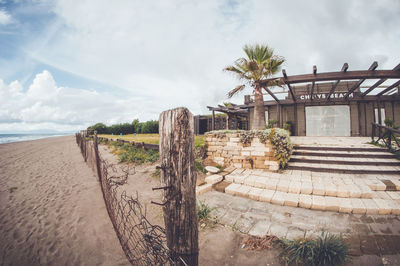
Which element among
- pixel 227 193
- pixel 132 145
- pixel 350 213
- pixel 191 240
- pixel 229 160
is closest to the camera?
pixel 191 240

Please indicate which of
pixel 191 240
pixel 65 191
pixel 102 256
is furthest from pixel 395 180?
pixel 65 191

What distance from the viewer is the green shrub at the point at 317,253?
6.81ft

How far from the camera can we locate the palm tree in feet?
24.1

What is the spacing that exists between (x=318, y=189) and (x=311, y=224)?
Answer: 4.53 ft

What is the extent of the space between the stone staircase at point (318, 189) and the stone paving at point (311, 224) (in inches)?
5.6

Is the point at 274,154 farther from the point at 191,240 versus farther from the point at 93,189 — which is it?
the point at 93,189

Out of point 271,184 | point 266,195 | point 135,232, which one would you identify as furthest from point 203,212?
point 271,184

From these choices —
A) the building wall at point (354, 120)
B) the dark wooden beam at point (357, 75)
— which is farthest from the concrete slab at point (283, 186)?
the building wall at point (354, 120)

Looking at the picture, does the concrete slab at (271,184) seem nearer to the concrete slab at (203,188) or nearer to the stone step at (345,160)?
the concrete slab at (203,188)

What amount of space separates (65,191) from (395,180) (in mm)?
10309

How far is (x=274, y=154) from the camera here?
5.66m

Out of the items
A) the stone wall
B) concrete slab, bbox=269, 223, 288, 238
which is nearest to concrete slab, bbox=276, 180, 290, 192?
the stone wall

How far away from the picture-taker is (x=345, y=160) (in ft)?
18.9

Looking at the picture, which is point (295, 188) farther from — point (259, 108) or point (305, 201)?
point (259, 108)
